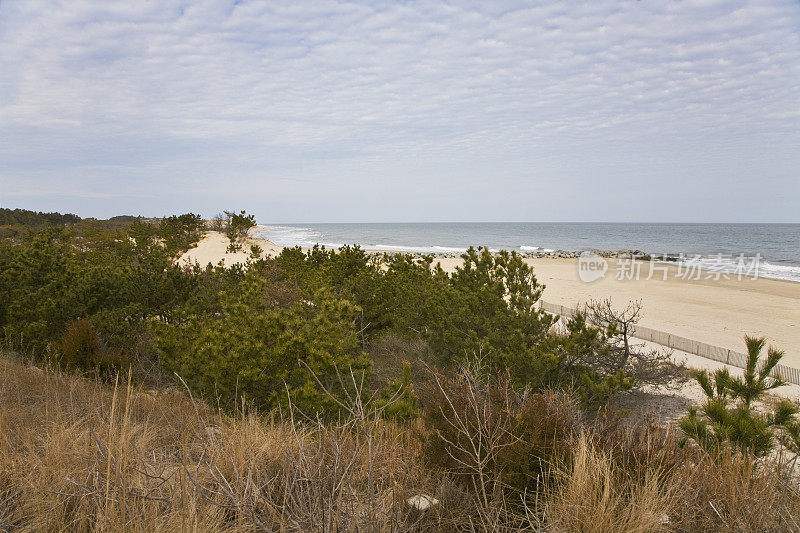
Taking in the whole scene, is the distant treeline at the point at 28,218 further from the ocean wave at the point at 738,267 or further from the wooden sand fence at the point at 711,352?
the ocean wave at the point at 738,267

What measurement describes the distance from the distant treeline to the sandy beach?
67.9ft

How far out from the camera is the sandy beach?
17.3 m

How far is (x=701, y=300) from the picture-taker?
24.6 meters

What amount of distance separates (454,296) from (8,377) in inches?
265

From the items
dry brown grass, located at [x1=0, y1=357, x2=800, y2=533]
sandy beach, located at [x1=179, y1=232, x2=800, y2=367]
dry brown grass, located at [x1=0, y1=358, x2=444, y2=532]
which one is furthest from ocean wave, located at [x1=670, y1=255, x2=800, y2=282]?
dry brown grass, located at [x1=0, y1=358, x2=444, y2=532]

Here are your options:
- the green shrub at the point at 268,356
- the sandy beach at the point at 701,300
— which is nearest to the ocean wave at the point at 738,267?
the sandy beach at the point at 701,300

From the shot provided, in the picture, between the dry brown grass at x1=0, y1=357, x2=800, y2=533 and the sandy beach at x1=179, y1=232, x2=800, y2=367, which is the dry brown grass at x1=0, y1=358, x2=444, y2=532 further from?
the sandy beach at x1=179, y1=232, x2=800, y2=367

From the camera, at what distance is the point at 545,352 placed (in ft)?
24.8

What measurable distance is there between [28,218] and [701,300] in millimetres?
59720

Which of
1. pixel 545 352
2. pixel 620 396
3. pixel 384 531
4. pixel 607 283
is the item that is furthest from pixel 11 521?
pixel 607 283

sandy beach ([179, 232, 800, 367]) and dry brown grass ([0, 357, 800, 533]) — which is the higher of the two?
dry brown grass ([0, 357, 800, 533])

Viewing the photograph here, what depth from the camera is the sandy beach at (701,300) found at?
17312 millimetres

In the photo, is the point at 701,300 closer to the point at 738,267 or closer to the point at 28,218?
the point at 738,267

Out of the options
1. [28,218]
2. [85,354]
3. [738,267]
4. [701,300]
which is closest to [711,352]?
[85,354]
